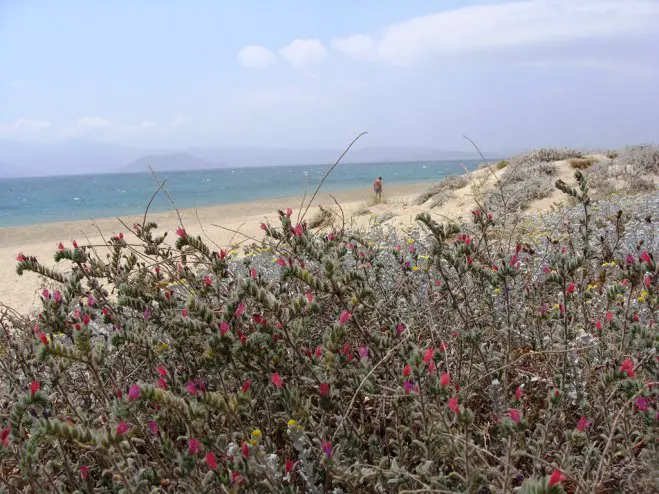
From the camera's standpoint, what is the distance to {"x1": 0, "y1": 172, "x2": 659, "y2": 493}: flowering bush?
1.59 metres

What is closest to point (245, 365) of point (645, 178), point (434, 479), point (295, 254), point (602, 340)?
point (434, 479)

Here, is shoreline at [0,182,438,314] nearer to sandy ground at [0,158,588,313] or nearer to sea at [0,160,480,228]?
sandy ground at [0,158,588,313]

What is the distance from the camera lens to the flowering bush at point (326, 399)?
159 centimetres

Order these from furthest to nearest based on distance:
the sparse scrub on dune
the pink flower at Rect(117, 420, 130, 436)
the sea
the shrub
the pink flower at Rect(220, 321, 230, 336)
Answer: the sea → the sparse scrub on dune → the shrub → the pink flower at Rect(220, 321, 230, 336) → the pink flower at Rect(117, 420, 130, 436)

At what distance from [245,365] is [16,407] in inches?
29.0

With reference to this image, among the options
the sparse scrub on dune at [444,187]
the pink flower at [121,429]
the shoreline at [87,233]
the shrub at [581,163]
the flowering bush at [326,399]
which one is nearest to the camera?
the pink flower at [121,429]

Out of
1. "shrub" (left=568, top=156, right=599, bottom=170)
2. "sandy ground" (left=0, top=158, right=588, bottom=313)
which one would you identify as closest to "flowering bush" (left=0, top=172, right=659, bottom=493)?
"sandy ground" (left=0, top=158, right=588, bottom=313)

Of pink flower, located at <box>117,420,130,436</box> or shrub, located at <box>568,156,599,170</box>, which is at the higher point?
shrub, located at <box>568,156,599,170</box>

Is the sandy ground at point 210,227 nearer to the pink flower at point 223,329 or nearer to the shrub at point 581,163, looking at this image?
the shrub at point 581,163

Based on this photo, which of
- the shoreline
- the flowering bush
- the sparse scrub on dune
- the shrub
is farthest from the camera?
the sparse scrub on dune

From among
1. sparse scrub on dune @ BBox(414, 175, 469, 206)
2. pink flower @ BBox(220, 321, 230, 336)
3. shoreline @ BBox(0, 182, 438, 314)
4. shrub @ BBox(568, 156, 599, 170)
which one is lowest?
shoreline @ BBox(0, 182, 438, 314)

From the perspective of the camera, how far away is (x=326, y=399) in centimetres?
173

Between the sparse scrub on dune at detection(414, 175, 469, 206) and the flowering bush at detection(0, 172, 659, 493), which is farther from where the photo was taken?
the sparse scrub on dune at detection(414, 175, 469, 206)

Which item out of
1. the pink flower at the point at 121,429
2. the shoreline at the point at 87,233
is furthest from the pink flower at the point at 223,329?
the shoreline at the point at 87,233
